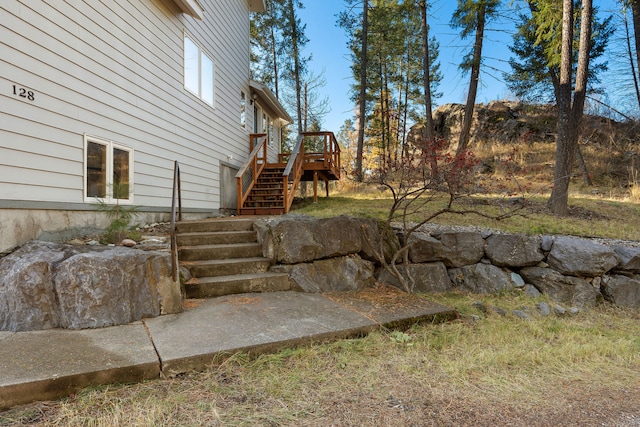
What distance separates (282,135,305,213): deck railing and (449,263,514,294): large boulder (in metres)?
3.89

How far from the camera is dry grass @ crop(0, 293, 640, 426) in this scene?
6.19 ft

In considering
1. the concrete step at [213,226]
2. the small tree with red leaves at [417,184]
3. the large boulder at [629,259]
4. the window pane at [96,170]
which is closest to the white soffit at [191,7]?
the window pane at [96,170]

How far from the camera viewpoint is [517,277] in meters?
5.08

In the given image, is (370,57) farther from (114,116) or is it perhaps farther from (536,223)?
(114,116)

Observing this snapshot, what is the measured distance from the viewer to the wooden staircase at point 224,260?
3.75m

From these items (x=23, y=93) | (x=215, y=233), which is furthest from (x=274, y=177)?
(x=23, y=93)

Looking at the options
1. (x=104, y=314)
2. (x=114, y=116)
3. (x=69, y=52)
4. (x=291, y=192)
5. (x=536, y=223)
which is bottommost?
(x=104, y=314)

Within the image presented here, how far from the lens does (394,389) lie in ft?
7.25

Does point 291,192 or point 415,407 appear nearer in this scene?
point 415,407

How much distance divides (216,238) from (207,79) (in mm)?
4697

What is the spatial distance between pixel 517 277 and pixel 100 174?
626 centimetres

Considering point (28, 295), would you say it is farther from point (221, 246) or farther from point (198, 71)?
point (198, 71)

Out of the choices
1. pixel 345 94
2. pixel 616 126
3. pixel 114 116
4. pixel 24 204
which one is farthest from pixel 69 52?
pixel 616 126

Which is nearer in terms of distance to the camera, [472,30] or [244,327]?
[244,327]
